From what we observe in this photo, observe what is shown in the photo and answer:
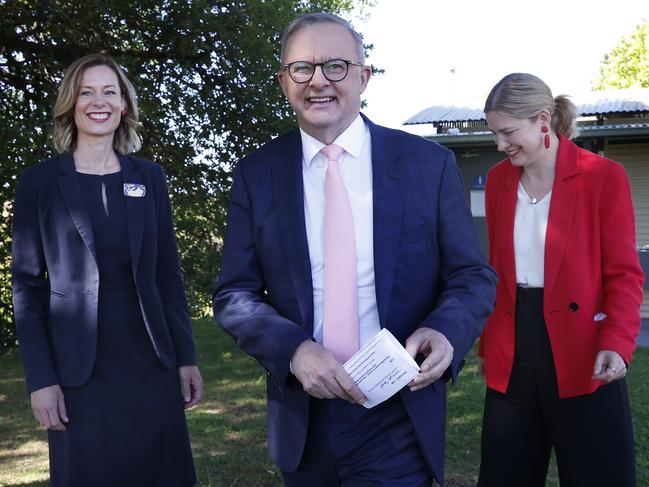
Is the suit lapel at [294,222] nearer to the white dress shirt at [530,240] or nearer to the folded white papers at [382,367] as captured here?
the folded white papers at [382,367]

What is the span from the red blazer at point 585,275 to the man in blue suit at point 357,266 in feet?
3.16

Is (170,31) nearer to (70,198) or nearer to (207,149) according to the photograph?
(207,149)

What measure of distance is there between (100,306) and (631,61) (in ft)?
136

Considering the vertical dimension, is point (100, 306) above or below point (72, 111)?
below

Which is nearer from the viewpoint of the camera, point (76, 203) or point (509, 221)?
point (76, 203)

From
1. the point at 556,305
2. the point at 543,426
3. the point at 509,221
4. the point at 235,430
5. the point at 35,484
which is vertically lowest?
the point at 235,430

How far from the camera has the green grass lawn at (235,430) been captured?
17.8 feet

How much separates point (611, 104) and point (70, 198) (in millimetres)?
13500

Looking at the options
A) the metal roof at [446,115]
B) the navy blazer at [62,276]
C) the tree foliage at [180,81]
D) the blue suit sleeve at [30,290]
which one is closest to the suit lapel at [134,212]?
the navy blazer at [62,276]

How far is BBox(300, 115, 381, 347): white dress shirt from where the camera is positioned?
2.27 meters

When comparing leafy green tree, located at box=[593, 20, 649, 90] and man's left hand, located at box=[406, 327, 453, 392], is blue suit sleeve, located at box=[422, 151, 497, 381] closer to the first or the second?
man's left hand, located at box=[406, 327, 453, 392]

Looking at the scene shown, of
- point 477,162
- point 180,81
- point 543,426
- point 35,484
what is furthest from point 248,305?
point 477,162

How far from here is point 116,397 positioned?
3.13 meters

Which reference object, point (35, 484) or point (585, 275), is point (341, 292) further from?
point (35, 484)
